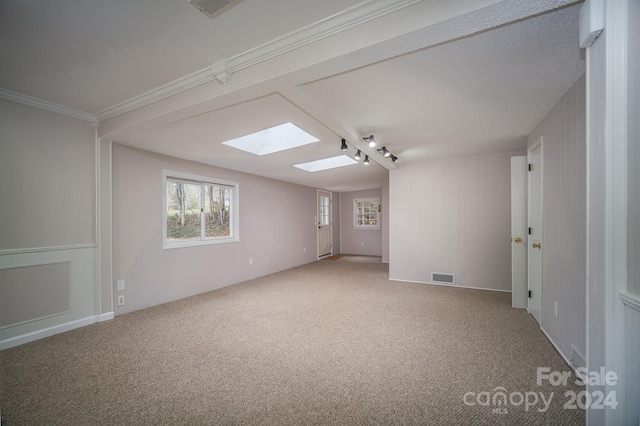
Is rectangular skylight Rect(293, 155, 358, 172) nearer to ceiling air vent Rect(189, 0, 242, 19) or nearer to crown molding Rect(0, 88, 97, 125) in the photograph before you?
crown molding Rect(0, 88, 97, 125)

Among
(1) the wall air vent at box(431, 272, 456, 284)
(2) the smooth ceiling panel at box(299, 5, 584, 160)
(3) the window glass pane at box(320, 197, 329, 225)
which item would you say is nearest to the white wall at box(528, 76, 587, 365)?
(2) the smooth ceiling panel at box(299, 5, 584, 160)

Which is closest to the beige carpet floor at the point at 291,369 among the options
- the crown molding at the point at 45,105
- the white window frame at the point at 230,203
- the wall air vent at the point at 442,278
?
the white window frame at the point at 230,203

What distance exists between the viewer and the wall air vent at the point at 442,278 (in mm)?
4587

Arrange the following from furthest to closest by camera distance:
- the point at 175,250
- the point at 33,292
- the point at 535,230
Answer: the point at 175,250, the point at 535,230, the point at 33,292

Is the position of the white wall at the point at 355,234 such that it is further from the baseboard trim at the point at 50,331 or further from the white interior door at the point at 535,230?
the baseboard trim at the point at 50,331

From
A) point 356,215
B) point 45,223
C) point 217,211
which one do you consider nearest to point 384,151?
point 217,211

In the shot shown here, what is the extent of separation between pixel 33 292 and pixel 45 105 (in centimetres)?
193

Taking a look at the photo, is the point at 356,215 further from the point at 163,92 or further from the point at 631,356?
the point at 631,356

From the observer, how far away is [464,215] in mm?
4500

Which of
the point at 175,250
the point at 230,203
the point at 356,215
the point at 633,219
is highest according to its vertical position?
the point at 230,203

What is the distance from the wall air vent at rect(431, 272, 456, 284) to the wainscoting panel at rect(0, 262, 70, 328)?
5274 mm

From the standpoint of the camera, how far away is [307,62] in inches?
63.6

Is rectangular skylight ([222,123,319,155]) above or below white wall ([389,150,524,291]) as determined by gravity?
above

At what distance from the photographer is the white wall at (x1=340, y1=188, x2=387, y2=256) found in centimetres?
856
